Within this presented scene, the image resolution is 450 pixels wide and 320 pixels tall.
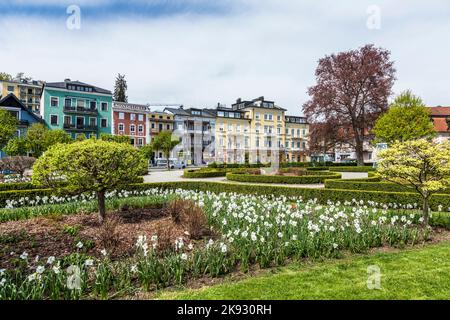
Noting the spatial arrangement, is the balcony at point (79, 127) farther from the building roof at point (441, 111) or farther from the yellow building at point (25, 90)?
the building roof at point (441, 111)

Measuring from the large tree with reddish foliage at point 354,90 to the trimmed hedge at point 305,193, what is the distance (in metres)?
26.6

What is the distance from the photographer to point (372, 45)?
38562 mm

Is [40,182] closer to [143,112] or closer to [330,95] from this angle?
[330,95]

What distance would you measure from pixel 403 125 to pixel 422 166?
29935 mm

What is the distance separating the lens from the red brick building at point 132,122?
2208 inches

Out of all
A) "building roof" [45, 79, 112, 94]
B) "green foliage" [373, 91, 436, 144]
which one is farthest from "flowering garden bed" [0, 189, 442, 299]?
"building roof" [45, 79, 112, 94]

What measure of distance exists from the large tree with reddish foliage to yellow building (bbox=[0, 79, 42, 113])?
63881 millimetres

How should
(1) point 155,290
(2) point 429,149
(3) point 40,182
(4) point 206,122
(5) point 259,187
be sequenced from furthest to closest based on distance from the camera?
(4) point 206,122 → (5) point 259,187 → (3) point 40,182 → (2) point 429,149 → (1) point 155,290

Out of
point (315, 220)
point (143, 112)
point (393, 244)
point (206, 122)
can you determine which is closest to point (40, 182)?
A: point (315, 220)

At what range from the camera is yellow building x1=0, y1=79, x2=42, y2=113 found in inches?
2618

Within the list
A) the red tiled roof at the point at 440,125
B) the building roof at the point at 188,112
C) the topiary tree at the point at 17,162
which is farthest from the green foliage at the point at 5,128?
the red tiled roof at the point at 440,125

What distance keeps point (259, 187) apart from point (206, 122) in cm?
5021

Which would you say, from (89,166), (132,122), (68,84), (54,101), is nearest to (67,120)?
(54,101)

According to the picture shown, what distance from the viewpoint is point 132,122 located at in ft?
189
